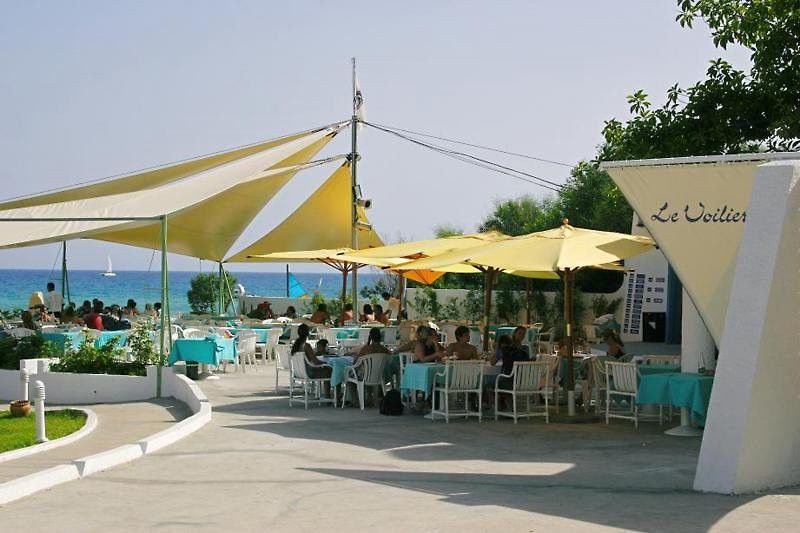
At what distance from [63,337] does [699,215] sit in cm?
1281

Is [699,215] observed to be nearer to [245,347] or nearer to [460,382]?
[460,382]

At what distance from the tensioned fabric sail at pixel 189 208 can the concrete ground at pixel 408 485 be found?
Result: 533 cm

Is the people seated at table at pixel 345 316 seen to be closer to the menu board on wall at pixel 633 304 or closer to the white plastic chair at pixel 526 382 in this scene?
the menu board on wall at pixel 633 304

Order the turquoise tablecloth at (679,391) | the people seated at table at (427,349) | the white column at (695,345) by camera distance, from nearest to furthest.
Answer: the turquoise tablecloth at (679,391), the white column at (695,345), the people seated at table at (427,349)

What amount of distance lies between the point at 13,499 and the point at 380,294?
2926 cm

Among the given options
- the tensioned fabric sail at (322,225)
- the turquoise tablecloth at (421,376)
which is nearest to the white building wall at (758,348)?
the turquoise tablecloth at (421,376)

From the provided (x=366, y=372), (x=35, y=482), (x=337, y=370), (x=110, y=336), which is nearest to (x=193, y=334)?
(x=110, y=336)

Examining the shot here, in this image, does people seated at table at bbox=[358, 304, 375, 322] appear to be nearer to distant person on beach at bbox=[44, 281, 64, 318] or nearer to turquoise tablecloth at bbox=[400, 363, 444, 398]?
turquoise tablecloth at bbox=[400, 363, 444, 398]

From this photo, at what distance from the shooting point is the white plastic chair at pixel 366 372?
14531mm

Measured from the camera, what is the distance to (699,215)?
10.5 metres

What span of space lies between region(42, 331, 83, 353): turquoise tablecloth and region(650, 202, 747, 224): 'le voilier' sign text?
1194 cm

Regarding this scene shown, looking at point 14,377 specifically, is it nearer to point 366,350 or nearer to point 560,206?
point 366,350

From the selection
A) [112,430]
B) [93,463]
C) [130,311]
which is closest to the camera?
[93,463]

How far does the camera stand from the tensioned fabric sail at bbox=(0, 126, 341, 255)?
16547mm
